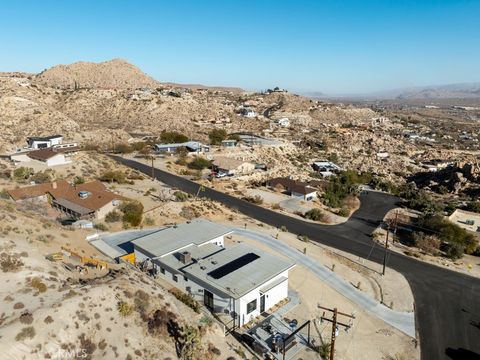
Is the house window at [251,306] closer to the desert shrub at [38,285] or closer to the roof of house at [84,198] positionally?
the desert shrub at [38,285]

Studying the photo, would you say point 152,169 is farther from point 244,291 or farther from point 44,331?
point 44,331

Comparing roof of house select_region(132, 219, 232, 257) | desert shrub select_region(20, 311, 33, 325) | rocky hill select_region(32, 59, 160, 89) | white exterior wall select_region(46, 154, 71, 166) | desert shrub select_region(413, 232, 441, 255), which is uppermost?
rocky hill select_region(32, 59, 160, 89)

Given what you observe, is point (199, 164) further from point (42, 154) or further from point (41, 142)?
point (41, 142)

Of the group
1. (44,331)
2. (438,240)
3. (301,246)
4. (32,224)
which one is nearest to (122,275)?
(44,331)

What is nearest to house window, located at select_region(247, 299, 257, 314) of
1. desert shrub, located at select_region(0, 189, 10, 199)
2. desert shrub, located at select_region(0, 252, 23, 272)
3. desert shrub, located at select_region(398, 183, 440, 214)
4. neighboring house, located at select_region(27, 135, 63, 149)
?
desert shrub, located at select_region(0, 252, 23, 272)

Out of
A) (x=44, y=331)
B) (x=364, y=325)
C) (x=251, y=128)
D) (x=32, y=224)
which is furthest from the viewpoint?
(x=251, y=128)

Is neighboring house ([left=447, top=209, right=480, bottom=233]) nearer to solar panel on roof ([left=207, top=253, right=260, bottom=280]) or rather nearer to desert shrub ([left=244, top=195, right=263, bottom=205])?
desert shrub ([left=244, top=195, right=263, bottom=205])
